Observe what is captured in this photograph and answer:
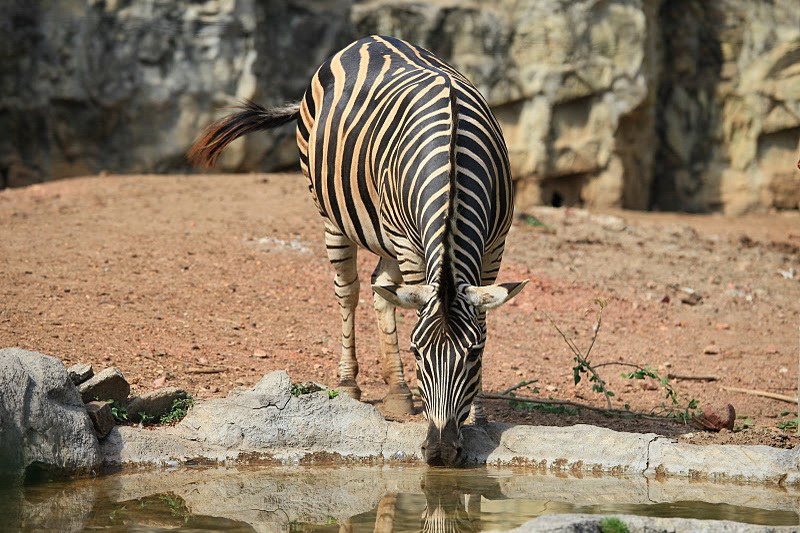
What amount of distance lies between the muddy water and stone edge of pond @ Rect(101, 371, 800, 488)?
0.09 meters

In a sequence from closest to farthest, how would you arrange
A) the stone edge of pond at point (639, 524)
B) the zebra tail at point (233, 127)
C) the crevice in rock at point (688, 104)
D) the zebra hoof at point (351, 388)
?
the stone edge of pond at point (639, 524)
the zebra hoof at point (351, 388)
the zebra tail at point (233, 127)
the crevice in rock at point (688, 104)

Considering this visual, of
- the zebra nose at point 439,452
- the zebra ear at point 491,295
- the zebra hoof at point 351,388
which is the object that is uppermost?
the zebra ear at point 491,295

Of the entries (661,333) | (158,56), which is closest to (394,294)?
(661,333)

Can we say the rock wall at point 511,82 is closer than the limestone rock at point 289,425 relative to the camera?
No

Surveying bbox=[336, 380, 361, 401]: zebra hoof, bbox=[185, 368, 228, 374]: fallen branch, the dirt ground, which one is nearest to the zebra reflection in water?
the dirt ground

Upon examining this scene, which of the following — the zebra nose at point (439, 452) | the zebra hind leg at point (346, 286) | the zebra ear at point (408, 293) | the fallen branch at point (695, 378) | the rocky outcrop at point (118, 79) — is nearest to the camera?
the zebra nose at point (439, 452)

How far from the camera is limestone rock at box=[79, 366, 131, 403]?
17.2ft

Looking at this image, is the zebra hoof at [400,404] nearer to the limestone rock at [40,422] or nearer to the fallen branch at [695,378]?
the limestone rock at [40,422]

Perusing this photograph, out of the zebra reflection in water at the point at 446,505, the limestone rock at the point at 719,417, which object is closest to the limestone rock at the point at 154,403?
the zebra reflection in water at the point at 446,505

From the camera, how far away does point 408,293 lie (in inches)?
179

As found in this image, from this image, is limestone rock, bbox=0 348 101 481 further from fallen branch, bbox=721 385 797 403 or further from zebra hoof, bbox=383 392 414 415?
fallen branch, bbox=721 385 797 403

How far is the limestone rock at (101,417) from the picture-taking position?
4965 mm

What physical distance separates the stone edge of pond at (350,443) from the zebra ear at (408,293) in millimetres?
842

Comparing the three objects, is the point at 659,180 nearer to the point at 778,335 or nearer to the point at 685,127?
the point at 685,127
